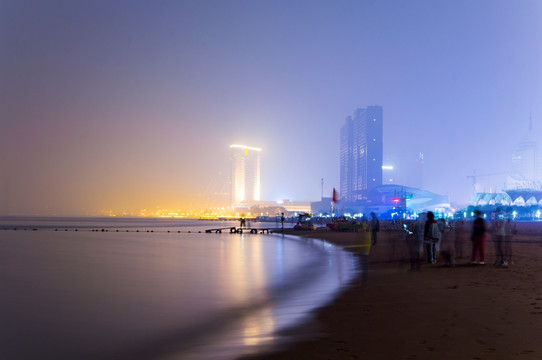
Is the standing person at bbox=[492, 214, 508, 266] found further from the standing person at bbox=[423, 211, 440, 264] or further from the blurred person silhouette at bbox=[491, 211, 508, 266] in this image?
the standing person at bbox=[423, 211, 440, 264]

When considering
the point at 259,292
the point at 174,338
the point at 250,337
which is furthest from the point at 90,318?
the point at 259,292

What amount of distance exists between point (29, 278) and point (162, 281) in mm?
5169

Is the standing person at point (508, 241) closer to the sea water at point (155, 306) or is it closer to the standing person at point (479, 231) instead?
the standing person at point (479, 231)

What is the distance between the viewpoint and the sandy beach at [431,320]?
6.22m

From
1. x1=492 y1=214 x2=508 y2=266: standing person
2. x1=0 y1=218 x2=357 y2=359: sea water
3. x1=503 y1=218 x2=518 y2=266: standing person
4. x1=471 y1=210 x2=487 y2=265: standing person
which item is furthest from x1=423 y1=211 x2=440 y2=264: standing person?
x1=0 y1=218 x2=357 y2=359: sea water

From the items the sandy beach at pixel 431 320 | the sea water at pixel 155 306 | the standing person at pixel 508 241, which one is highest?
the standing person at pixel 508 241

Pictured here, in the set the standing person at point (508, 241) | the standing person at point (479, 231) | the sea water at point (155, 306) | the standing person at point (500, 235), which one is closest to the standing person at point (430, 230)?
the standing person at point (479, 231)

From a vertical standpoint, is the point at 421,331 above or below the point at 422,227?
below

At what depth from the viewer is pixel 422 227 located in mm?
15734

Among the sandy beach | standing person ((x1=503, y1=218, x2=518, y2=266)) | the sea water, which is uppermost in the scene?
standing person ((x1=503, y1=218, x2=518, y2=266))

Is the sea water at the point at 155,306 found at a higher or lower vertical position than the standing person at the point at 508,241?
lower

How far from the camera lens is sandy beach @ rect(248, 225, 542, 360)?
622 cm

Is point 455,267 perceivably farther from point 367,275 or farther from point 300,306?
point 300,306

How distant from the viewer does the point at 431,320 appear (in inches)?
313
